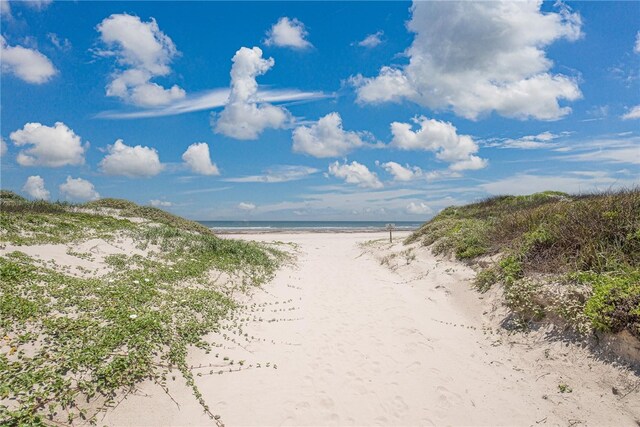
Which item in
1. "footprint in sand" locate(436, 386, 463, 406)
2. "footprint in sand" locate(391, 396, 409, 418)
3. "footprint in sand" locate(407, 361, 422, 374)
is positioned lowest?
"footprint in sand" locate(436, 386, 463, 406)

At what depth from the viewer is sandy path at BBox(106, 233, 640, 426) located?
6.02 m

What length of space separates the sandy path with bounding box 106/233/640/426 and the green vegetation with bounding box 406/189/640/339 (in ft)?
3.17

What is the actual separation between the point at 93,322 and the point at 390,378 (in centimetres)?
625

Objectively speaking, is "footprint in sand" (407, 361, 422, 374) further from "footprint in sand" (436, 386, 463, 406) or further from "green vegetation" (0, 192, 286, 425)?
"green vegetation" (0, 192, 286, 425)

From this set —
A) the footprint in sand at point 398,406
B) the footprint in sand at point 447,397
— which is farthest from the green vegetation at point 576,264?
the footprint in sand at point 398,406

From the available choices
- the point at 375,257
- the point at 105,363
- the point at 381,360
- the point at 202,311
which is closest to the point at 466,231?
the point at 375,257

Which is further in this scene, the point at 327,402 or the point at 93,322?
the point at 93,322

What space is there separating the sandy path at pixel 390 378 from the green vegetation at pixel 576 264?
966 millimetres

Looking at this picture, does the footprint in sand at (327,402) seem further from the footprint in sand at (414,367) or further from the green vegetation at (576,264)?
the green vegetation at (576,264)

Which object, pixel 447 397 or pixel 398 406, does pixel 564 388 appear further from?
pixel 398 406

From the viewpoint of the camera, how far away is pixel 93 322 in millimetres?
7625

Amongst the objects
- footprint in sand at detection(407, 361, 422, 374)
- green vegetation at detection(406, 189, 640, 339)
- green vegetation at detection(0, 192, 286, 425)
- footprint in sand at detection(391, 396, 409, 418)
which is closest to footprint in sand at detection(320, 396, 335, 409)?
footprint in sand at detection(391, 396, 409, 418)

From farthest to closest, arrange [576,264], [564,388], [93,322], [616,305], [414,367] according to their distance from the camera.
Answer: [576,264] → [414,367] → [93,322] → [616,305] → [564,388]

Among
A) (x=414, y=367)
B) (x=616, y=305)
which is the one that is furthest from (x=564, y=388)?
(x=414, y=367)
